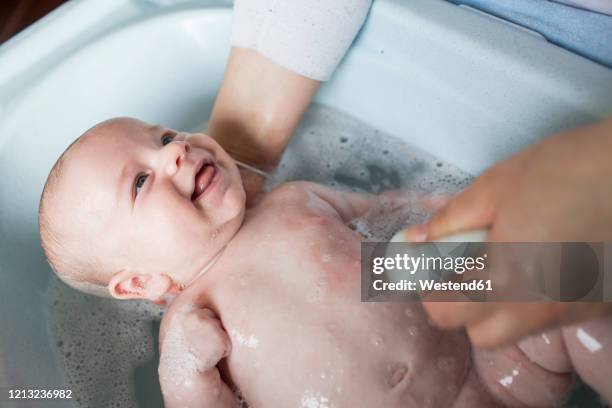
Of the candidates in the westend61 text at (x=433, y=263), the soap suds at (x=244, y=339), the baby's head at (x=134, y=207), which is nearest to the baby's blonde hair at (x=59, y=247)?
the baby's head at (x=134, y=207)

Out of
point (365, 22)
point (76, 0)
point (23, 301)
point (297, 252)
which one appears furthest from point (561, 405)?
point (76, 0)

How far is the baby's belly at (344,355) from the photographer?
795 mm

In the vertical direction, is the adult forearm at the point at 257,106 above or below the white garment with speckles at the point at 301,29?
below

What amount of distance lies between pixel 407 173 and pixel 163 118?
490mm

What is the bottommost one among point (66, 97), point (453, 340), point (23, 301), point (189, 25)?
point (23, 301)

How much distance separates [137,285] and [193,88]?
47 cm

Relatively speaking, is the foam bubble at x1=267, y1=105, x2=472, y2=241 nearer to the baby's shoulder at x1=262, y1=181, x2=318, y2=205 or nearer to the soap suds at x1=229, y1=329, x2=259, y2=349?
the baby's shoulder at x1=262, y1=181, x2=318, y2=205

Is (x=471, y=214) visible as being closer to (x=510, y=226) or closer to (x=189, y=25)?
(x=510, y=226)

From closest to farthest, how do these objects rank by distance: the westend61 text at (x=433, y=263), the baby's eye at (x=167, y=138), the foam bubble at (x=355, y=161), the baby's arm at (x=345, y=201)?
the westend61 text at (x=433, y=263)
the baby's eye at (x=167, y=138)
the baby's arm at (x=345, y=201)
the foam bubble at (x=355, y=161)

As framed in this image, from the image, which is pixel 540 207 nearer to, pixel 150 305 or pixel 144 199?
pixel 144 199

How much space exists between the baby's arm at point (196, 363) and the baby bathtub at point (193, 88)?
187 mm

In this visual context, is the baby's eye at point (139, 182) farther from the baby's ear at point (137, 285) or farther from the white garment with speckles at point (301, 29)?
the white garment with speckles at point (301, 29)

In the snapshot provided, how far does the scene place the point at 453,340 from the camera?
2.72ft

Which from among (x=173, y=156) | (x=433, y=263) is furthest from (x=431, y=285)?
(x=173, y=156)
